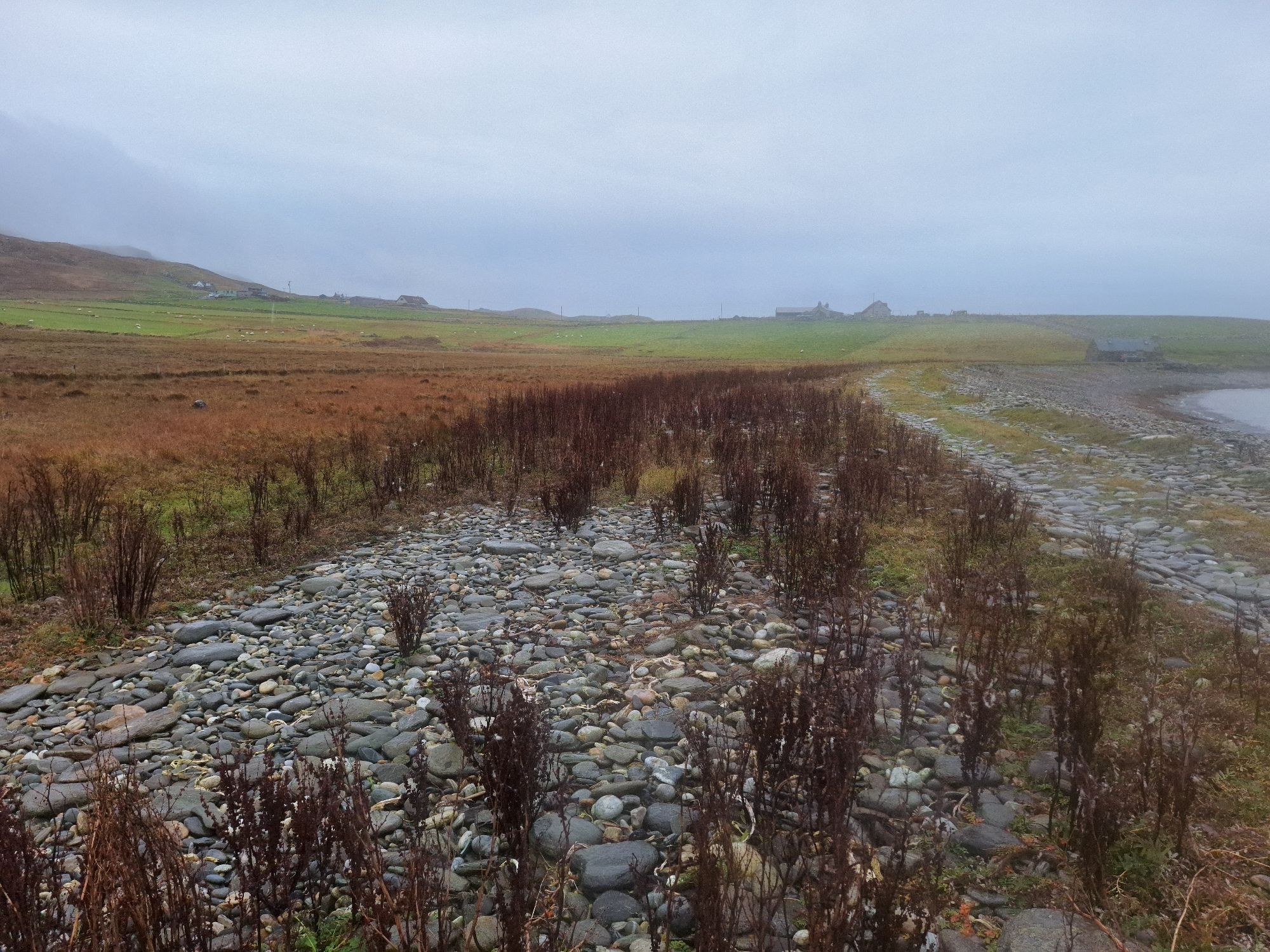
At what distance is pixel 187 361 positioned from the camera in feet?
134

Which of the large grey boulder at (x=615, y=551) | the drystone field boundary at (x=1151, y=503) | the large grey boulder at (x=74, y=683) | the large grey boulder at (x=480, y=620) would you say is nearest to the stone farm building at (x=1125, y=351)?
the drystone field boundary at (x=1151, y=503)

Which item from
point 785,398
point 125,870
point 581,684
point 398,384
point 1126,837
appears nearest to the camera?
point 125,870

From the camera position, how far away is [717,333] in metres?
124

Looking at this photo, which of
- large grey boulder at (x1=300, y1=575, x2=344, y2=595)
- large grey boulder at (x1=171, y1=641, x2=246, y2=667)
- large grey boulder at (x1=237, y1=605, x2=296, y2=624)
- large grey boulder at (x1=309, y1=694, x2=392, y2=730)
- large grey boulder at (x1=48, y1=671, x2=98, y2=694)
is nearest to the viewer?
large grey boulder at (x1=309, y1=694, x2=392, y2=730)

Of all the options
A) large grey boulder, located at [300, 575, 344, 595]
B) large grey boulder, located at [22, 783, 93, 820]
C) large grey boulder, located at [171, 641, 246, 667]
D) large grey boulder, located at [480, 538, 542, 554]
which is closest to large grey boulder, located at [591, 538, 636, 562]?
large grey boulder, located at [480, 538, 542, 554]

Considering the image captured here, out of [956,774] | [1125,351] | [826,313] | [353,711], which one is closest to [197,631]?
[353,711]

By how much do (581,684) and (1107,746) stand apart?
3.15 m

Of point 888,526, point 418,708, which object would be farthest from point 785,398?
point 418,708

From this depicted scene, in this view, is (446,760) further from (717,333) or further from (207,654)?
(717,333)

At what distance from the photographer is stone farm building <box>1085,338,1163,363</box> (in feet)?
239

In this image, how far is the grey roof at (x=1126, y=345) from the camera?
74250 mm

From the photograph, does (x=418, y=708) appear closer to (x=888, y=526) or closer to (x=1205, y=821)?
(x=1205, y=821)

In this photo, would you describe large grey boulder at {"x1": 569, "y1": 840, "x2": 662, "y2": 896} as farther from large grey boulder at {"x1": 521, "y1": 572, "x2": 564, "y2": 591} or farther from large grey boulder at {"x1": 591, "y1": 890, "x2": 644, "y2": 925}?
large grey boulder at {"x1": 521, "y1": 572, "x2": 564, "y2": 591}

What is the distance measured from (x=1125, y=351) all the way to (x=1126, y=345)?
1.62m
